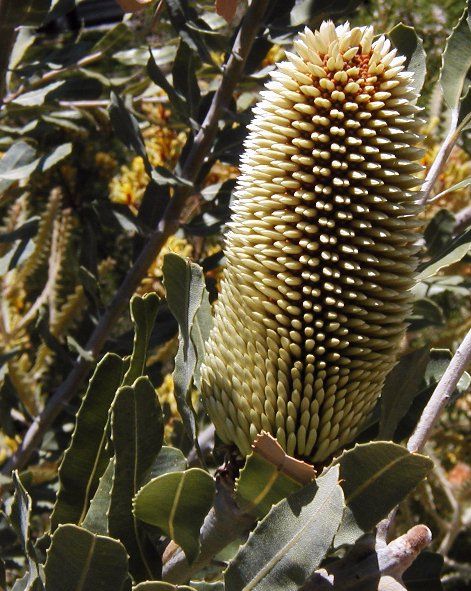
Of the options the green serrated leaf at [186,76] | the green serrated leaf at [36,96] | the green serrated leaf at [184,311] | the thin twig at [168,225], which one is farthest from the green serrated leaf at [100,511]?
the green serrated leaf at [36,96]

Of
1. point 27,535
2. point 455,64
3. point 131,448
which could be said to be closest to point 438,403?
point 131,448

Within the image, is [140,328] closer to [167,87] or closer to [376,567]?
[376,567]

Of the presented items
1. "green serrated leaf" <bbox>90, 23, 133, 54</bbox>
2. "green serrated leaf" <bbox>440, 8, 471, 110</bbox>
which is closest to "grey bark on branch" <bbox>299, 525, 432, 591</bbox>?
"green serrated leaf" <bbox>440, 8, 471, 110</bbox>

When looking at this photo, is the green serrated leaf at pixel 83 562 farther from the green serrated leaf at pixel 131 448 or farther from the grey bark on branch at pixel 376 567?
the grey bark on branch at pixel 376 567

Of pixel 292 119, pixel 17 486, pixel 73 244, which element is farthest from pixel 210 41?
pixel 73 244

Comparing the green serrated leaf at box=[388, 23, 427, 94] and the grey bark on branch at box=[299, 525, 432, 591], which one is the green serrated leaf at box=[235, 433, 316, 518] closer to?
the grey bark on branch at box=[299, 525, 432, 591]

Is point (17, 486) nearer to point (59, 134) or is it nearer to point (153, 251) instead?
point (153, 251)

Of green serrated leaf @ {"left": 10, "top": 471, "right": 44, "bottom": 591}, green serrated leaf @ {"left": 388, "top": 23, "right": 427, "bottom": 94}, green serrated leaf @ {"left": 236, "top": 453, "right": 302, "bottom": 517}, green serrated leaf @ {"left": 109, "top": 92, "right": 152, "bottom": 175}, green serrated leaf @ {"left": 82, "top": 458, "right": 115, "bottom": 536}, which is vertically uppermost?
green serrated leaf @ {"left": 388, "top": 23, "right": 427, "bottom": 94}
